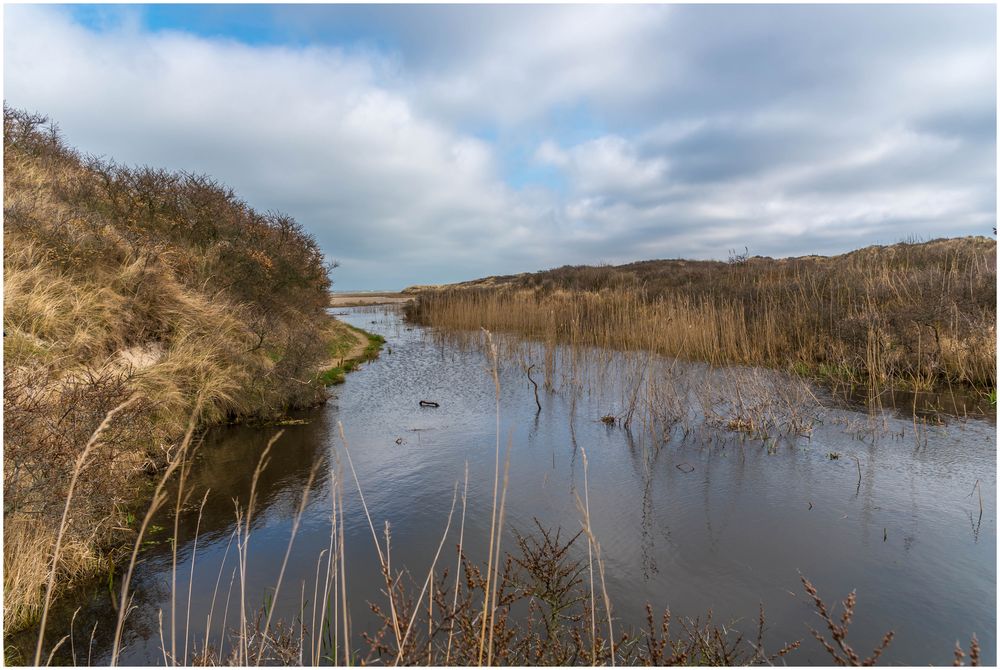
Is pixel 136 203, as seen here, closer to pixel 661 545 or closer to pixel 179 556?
pixel 179 556

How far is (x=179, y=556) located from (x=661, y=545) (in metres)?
3.82

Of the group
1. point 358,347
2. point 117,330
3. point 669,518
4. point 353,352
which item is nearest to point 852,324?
point 669,518

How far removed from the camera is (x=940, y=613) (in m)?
3.26

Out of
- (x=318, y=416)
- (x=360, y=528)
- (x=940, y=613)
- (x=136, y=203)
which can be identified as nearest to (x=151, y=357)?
(x=318, y=416)

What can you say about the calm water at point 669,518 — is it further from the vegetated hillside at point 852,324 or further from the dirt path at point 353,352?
the dirt path at point 353,352

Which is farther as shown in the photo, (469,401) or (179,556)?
(469,401)

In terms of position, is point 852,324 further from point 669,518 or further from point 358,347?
point 358,347

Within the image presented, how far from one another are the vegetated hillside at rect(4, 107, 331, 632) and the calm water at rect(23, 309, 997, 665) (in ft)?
1.80

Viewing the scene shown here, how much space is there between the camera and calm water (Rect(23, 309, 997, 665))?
3312mm

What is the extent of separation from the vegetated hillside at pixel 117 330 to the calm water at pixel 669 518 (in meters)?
0.55

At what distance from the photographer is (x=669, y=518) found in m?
4.62

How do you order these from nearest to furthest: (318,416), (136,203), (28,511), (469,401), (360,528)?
(28,511)
(360,528)
(318,416)
(469,401)
(136,203)

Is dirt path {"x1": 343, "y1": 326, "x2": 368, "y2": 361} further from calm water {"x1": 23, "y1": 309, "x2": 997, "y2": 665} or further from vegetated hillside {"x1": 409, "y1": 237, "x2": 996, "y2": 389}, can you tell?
calm water {"x1": 23, "y1": 309, "x2": 997, "y2": 665}

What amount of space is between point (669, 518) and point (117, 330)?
7028mm
